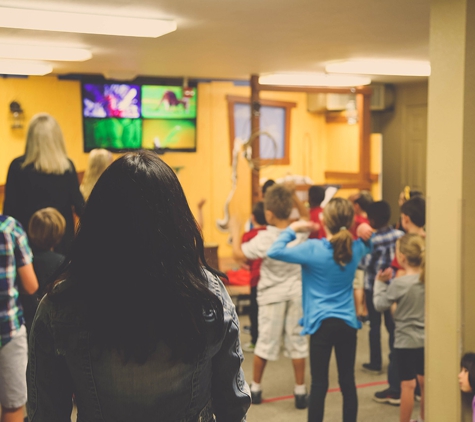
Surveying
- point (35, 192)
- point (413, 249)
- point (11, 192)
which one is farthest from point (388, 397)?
point (11, 192)

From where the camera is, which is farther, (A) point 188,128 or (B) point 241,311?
(A) point 188,128

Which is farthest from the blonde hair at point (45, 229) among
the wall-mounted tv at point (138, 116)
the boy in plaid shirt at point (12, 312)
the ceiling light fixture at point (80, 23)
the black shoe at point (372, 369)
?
the wall-mounted tv at point (138, 116)

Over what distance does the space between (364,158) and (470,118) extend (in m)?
4.51

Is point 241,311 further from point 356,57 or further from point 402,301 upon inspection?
point 402,301

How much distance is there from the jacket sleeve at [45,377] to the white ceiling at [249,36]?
92.9 inches

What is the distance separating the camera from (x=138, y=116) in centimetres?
761

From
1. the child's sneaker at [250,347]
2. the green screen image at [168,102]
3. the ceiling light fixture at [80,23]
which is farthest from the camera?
the green screen image at [168,102]

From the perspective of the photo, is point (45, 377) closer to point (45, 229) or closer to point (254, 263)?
point (45, 229)

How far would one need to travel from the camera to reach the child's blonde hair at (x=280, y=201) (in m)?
3.86

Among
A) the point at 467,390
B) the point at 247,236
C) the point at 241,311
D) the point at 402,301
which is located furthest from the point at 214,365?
the point at 241,311

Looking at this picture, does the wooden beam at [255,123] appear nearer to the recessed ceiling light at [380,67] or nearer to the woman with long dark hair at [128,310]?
the recessed ceiling light at [380,67]

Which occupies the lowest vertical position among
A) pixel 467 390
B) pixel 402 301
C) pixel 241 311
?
pixel 241 311

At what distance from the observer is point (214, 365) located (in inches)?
55.2

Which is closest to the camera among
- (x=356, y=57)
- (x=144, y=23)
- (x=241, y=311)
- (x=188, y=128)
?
(x=144, y=23)
